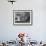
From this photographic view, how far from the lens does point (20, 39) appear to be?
10.3 ft

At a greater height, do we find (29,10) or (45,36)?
(29,10)

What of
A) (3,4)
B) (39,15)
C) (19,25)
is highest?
(3,4)

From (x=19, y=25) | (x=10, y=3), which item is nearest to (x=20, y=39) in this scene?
(x=19, y=25)

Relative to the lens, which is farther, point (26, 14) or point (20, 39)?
point (26, 14)

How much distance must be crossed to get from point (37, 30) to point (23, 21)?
1.94 ft

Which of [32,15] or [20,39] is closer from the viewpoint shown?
[20,39]

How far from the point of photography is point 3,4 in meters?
4.65

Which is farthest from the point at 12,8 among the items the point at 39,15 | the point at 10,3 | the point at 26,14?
the point at 39,15

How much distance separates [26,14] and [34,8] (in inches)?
14.0

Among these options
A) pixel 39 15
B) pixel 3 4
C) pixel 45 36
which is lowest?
pixel 45 36

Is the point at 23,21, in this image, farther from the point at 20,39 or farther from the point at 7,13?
the point at 20,39

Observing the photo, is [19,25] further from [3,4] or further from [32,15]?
[3,4]

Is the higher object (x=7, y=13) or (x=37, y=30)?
(x=7, y=13)

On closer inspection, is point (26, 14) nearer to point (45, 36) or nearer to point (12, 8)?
point (12, 8)
